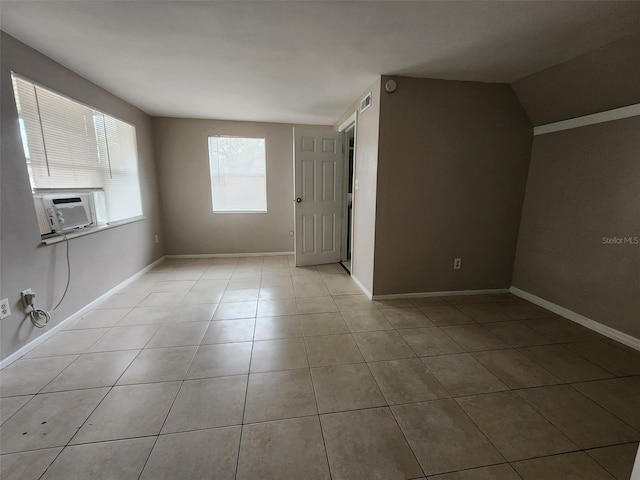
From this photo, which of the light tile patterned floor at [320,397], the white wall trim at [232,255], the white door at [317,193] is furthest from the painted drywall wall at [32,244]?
the white door at [317,193]

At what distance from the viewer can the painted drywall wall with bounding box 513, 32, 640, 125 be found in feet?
6.52

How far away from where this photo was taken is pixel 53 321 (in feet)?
7.55

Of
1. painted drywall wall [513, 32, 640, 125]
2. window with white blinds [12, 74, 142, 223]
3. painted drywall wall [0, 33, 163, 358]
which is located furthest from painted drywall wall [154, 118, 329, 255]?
painted drywall wall [513, 32, 640, 125]

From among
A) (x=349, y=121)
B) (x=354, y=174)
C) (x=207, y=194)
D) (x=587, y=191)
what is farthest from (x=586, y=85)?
(x=207, y=194)

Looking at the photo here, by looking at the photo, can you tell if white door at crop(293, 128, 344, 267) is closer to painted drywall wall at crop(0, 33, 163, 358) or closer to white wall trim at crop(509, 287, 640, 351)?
painted drywall wall at crop(0, 33, 163, 358)

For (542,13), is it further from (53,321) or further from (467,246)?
(53,321)

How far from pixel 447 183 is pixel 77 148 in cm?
370

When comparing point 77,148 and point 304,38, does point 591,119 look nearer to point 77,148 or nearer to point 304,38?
point 304,38

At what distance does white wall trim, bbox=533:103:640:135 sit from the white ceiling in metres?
0.60

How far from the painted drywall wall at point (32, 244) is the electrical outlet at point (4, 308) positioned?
0.03m

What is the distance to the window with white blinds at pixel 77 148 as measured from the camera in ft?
6.93

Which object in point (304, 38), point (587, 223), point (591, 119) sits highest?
point (304, 38)

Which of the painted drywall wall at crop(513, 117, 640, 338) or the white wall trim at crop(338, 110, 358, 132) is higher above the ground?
the white wall trim at crop(338, 110, 358, 132)

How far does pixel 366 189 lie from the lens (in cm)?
314
